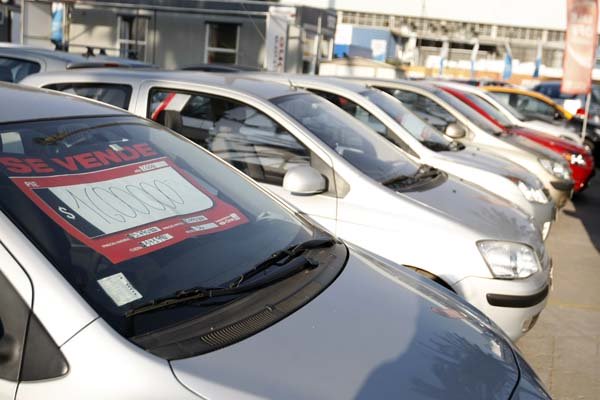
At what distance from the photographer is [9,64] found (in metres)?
7.06

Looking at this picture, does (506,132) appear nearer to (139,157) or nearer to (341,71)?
(139,157)

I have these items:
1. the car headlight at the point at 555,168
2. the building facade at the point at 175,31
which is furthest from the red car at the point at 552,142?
the building facade at the point at 175,31

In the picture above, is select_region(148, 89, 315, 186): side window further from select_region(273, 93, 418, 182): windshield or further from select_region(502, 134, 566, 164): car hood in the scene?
select_region(502, 134, 566, 164): car hood

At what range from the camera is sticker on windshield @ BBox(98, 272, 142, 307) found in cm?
201

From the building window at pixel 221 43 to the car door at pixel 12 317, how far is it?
65.9 feet

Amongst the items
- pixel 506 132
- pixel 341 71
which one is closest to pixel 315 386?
pixel 506 132

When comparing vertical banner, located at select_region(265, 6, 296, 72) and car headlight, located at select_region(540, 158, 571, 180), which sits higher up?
vertical banner, located at select_region(265, 6, 296, 72)

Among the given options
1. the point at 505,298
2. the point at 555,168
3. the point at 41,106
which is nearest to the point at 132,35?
the point at 555,168

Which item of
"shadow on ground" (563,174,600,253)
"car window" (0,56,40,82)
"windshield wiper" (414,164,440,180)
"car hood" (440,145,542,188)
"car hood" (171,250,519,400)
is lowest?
"shadow on ground" (563,174,600,253)

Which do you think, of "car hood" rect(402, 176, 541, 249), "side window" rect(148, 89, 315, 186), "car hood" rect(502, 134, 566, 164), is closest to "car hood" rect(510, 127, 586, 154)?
"car hood" rect(502, 134, 566, 164)

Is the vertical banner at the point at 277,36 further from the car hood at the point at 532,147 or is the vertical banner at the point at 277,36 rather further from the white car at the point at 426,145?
the white car at the point at 426,145

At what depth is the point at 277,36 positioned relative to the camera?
1680 centimetres

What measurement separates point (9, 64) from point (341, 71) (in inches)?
646

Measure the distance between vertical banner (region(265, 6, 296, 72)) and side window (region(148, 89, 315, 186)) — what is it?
39.8 feet
